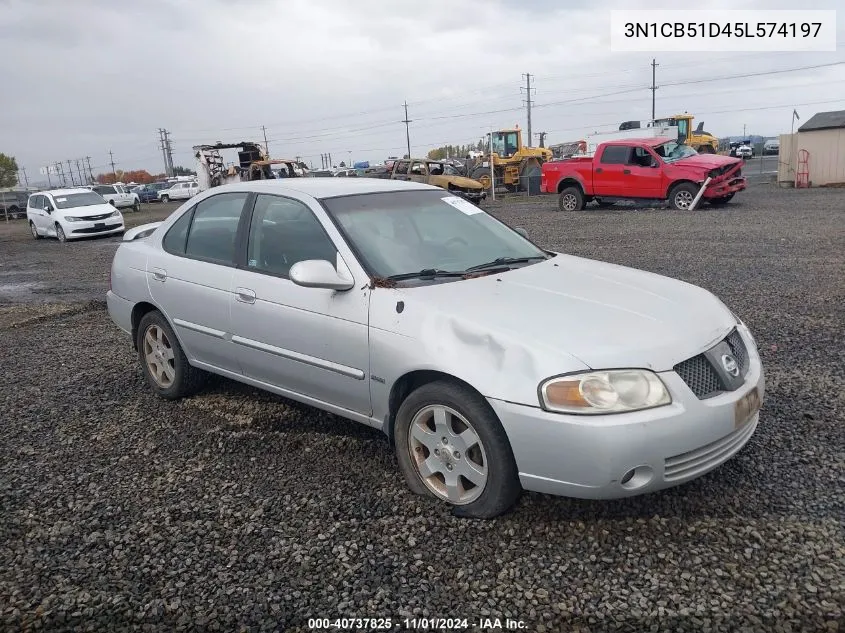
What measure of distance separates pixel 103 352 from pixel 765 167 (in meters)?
43.6

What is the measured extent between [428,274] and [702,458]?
5.19ft

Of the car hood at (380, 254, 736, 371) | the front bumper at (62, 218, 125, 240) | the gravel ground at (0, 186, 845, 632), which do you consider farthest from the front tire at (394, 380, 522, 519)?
the front bumper at (62, 218, 125, 240)

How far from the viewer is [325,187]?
4.29 m

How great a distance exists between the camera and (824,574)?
2.67 metres

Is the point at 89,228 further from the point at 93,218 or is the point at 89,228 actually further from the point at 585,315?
the point at 585,315

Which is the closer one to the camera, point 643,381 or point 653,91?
point 643,381

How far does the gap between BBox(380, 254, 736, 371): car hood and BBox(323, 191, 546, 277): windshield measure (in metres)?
0.29

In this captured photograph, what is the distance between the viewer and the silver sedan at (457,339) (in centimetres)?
284

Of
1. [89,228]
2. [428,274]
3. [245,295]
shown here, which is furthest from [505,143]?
[428,274]

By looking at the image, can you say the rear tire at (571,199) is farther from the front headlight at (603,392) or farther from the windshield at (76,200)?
the front headlight at (603,392)

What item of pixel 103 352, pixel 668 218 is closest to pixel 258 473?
pixel 103 352

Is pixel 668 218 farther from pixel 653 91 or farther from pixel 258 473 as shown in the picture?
pixel 653 91

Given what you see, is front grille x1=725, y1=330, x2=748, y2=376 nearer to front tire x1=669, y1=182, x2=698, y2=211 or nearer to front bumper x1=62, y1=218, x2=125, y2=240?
front tire x1=669, y1=182, x2=698, y2=211

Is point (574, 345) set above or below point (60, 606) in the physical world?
above
